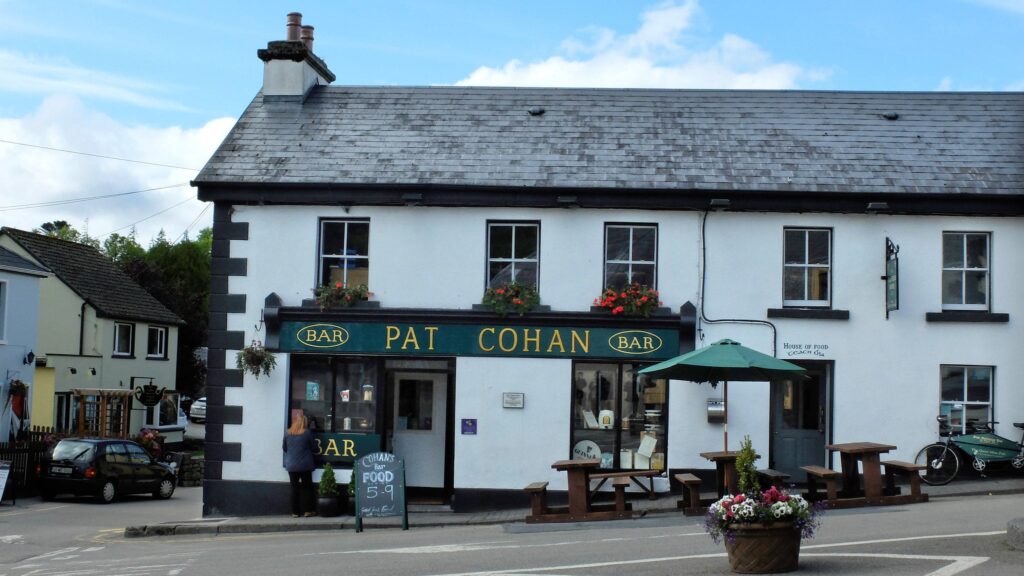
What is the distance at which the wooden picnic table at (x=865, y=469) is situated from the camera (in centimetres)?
1691

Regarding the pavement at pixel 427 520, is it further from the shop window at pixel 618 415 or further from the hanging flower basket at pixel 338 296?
the hanging flower basket at pixel 338 296

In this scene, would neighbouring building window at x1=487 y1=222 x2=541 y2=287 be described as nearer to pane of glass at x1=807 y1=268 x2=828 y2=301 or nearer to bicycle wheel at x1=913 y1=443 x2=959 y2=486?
pane of glass at x1=807 y1=268 x2=828 y2=301

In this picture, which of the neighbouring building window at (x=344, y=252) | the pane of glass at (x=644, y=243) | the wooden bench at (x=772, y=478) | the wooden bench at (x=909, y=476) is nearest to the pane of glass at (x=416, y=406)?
the neighbouring building window at (x=344, y=252)

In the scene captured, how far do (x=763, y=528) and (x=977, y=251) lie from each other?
35.1 feet

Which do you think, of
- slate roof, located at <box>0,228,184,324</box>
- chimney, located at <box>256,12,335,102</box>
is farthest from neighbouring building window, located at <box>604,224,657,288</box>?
slate roof, located at <box>0,228,184,324</box>

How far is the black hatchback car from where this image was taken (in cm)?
2642

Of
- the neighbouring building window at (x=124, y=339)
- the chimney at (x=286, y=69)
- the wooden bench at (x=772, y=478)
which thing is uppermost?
the chimney at (x=286, y=69)

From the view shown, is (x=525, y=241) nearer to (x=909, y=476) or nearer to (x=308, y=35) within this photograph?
(x=308, y=35)

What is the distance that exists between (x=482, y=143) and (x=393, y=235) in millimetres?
2363

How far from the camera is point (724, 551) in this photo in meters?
12.3

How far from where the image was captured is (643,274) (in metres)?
19.4

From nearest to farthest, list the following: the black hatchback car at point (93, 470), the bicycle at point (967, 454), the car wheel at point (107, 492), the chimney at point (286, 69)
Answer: the bicycle at point (967, 454), the chimney at point (286, 69), the black hatchback car at point (93, 470), the car wheel at point (107, 492)

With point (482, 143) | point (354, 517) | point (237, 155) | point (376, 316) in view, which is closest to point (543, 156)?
point (482, 143)

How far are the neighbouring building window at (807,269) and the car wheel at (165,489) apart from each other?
16937 mm
